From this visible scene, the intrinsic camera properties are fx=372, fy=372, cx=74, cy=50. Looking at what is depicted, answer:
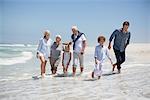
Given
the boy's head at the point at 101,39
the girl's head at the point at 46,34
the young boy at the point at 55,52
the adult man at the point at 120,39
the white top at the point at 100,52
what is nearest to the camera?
the boy's head at the point at 101,39

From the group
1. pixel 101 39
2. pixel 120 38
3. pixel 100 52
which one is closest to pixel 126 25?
pixel 120 38

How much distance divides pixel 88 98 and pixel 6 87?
2.85m

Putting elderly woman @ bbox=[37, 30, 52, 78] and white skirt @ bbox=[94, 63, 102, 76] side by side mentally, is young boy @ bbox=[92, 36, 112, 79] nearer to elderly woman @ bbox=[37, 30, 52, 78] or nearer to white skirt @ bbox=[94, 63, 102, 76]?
white skirt @ bbox=[94, 63, 102, 76]

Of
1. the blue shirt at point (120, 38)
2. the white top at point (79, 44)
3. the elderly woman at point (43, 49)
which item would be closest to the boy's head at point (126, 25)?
the blue shirt at point (120, 38)

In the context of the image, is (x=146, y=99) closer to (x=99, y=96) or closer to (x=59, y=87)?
(x=99, y=96)

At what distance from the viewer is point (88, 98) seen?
7.97 meters

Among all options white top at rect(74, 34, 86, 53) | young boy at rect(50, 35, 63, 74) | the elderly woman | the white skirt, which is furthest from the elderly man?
the white skirt

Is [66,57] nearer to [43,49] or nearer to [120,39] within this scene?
[43,49]

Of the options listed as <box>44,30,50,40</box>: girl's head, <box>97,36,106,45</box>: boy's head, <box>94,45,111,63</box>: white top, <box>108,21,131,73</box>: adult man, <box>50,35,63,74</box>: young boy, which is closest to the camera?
<box>97,36,106,45</box>: boy's head

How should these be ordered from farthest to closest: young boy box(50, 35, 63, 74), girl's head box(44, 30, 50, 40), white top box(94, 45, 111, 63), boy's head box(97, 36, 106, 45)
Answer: young boy box(50, 35, 63, 74) < girl's head box(44, 30, 50, 40) < white top box(94, 45, 111, 63) < boy's head box(97, 36, 106, 45)

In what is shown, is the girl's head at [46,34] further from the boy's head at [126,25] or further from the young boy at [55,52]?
the boy's head at [126,25]

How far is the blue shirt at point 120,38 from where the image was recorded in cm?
1259

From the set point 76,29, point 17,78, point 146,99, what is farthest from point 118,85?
point 17,78

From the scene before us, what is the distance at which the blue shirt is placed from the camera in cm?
1259
